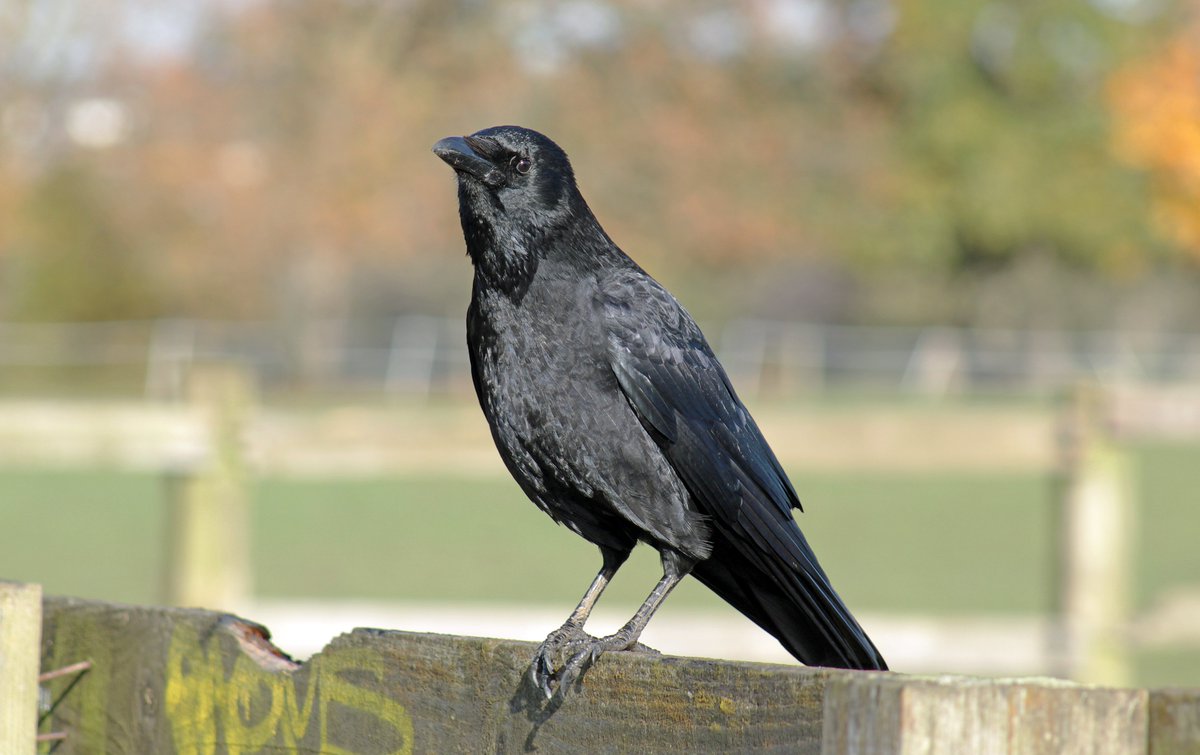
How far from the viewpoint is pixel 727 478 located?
2.37 metres

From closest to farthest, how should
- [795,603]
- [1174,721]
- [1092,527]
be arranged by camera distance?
[1174,721] < [795,603] < [1092,527]

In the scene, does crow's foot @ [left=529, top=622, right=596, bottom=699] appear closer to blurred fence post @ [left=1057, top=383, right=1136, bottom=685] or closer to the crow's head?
the crow's head

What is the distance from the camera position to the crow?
2.31m

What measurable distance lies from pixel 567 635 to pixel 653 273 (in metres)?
27.4

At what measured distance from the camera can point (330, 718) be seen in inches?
72.6

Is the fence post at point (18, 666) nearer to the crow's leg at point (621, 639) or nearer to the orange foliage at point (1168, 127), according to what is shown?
the crow's leg at point (621, 639)

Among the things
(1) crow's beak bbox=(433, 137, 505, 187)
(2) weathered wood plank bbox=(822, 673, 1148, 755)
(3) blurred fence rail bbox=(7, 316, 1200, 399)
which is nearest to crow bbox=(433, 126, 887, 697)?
(1) crow's beak bbox=(433, 137, 505, 187)

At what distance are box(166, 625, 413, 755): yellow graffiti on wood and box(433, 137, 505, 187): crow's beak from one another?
90 cm

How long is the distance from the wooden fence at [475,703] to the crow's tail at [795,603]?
0.62 meters

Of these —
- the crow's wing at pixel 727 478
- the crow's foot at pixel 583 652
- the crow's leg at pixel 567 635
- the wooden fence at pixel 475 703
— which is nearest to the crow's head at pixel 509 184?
the crow's wing at pixel 727 478

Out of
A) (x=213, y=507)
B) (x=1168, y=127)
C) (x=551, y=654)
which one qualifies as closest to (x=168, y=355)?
(x=213, y=507)

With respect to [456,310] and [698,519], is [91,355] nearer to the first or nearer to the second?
[456,310]

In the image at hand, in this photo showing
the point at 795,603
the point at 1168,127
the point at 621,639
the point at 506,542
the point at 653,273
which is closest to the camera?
the point at 621,639

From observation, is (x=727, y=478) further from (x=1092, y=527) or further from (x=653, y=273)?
(x=653, y=273)
